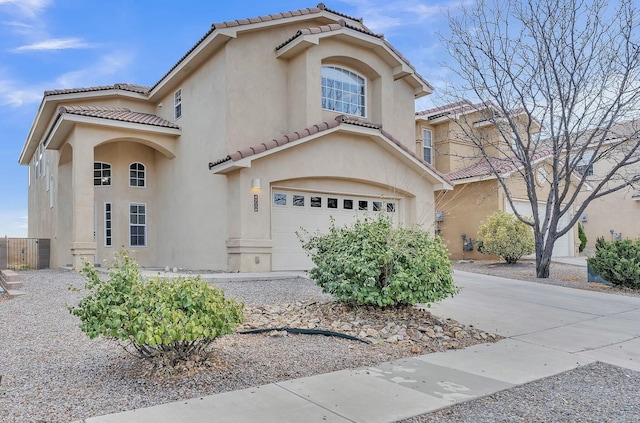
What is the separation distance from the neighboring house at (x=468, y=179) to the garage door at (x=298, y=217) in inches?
239

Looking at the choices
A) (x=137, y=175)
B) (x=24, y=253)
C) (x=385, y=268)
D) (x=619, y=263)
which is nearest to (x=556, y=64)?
(x=619, y=263)

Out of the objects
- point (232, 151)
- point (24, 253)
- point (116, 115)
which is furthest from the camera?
point (24, 253)

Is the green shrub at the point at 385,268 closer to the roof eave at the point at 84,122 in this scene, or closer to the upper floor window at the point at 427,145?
the roof eave at the point at 84,122

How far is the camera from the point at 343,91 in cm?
1562

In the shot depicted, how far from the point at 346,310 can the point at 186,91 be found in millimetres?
11223

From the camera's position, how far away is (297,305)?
8523mm

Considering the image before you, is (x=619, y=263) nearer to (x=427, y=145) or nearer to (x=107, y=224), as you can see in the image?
(x=427, y=145)

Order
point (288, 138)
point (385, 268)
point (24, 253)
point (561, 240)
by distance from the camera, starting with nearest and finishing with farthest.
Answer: point (385, 268), point (288, 138), point (24, 253), point (561, 240)

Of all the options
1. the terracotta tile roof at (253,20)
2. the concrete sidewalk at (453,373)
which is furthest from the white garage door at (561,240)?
the concrete sidewalk at (453,373)

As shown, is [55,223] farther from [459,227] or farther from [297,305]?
[459,227]

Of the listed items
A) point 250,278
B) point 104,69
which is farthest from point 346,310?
point 104,69

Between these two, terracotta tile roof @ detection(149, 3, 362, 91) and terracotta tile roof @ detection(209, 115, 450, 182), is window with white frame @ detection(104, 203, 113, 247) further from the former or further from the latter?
terracotta tile roof @ detection(209, 115, 450, 182)

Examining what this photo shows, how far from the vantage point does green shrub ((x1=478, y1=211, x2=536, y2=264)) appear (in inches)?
698

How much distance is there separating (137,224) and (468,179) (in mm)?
13344
